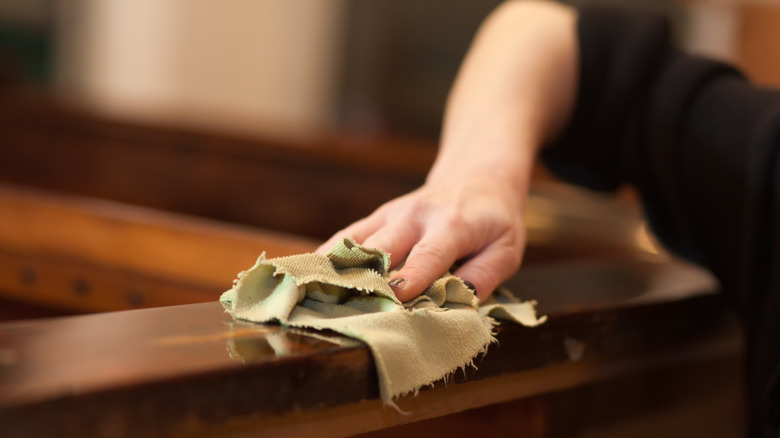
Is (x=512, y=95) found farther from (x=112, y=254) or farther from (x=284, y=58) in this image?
(x=284, y=58)

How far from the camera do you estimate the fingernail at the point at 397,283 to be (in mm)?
436

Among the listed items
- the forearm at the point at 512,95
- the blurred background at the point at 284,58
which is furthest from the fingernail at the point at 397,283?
the blurred background at the point at 284,58

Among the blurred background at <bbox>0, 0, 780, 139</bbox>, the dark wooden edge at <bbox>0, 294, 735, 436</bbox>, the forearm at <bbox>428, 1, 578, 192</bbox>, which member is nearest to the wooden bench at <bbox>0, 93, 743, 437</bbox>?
the dark wooden edge at <bbox>0, 294, 735, 436</bbox>

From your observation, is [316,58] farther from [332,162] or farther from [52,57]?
[332,162]

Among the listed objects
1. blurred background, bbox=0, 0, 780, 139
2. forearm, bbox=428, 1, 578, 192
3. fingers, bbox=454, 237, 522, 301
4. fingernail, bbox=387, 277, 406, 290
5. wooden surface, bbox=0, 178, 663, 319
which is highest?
forearm, bbox=428, 1, 578, 192

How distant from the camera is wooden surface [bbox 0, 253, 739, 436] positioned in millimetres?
289

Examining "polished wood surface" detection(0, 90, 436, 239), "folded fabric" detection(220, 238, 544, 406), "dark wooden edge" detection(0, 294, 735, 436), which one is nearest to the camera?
"dark wooden edge" detection(0, 294, 735, 436)

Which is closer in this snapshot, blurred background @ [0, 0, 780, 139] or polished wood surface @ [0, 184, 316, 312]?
polished wood surface @ [0, 184, 316, 312]

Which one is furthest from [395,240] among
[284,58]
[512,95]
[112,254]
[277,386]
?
[284,58]

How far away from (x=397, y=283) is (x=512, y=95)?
0.33m

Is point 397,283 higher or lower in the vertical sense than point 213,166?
higher

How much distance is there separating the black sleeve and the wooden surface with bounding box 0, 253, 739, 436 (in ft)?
0.66

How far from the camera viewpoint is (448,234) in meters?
0.49

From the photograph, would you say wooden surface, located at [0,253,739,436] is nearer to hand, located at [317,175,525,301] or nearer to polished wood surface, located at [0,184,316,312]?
hand, located at [317,175,525,301]
